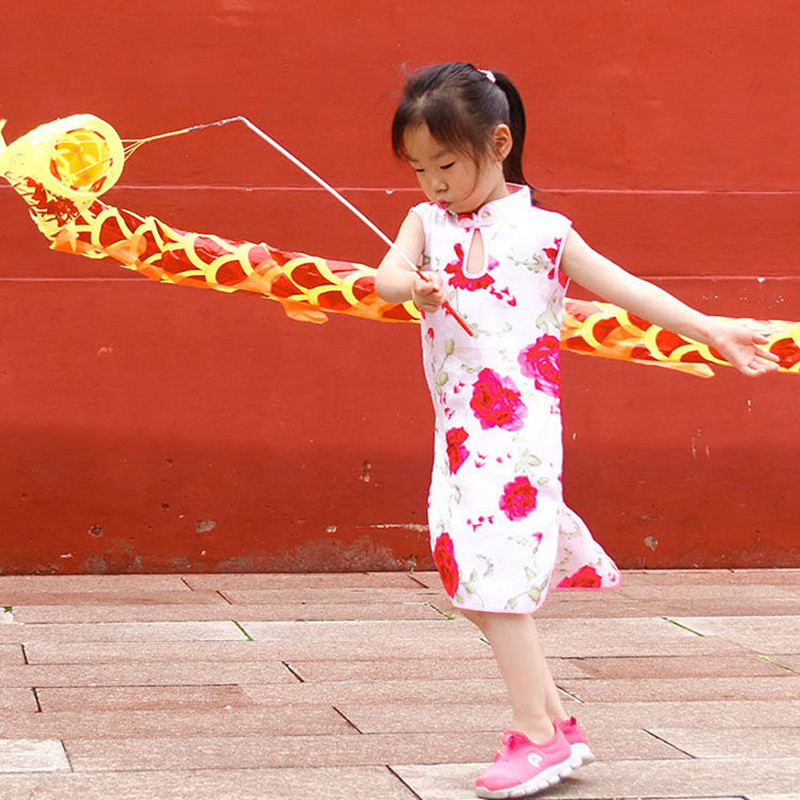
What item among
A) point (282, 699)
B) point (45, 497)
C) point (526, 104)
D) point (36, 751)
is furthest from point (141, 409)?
point (36, 751)

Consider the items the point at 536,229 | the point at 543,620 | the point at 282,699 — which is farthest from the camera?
the point at 543,620

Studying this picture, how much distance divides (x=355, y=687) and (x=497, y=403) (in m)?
1.39

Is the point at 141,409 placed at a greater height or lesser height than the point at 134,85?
lesser

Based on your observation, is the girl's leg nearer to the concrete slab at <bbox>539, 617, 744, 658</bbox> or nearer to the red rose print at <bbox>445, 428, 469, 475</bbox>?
the red rose print at <bbox>445, 428, 469, 475</bbox>

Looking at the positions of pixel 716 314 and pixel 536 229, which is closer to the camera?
pixel 536 229

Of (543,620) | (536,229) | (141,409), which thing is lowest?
(543,620)

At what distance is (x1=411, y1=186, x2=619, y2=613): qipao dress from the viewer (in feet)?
11.4

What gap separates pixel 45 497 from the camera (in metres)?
6.55

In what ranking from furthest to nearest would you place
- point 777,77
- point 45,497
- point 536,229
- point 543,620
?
point 777,77 < point 45,497 < point 543,620 < point 536,229

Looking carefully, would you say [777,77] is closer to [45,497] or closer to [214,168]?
[214,168]

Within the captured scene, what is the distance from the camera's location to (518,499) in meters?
3.47

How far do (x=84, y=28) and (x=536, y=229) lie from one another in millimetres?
3605

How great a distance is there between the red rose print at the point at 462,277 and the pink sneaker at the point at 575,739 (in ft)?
3.21

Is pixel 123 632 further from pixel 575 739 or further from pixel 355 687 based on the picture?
pixel 575 739
